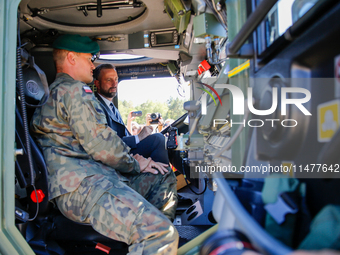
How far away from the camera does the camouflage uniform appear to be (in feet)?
4.41

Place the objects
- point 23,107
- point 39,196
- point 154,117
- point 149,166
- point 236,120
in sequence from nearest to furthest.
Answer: point 236,120, point 23,107, point 39,196, point 149,166, point 154,117

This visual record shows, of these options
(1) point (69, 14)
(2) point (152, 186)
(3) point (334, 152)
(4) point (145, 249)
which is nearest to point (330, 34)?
(3) point (334, 152)

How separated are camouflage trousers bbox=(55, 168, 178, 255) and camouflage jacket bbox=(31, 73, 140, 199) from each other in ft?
0.42

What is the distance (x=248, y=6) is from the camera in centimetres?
105

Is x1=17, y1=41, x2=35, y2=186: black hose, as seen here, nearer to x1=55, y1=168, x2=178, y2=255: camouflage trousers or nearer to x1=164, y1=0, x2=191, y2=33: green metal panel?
x1=55, y1=168, x2=178, y2=255: camouflage trousers

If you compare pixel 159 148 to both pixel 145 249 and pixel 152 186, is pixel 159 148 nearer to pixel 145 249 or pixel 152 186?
pixel 152 186

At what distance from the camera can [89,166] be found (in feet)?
5.16

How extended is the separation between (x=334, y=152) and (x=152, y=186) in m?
1.65

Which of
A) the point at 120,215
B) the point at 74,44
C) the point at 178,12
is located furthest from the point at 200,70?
the point at 120,215

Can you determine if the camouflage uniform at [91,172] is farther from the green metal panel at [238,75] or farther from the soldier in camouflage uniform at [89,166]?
the green metal panel at [238,75]

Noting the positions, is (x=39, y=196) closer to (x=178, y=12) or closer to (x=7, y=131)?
(x=7, y=131)

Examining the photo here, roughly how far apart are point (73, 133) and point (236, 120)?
1.01m

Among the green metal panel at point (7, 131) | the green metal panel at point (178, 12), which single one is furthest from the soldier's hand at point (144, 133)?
the green metal panel at point (7, 131)

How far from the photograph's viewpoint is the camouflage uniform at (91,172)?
52.9 inches
